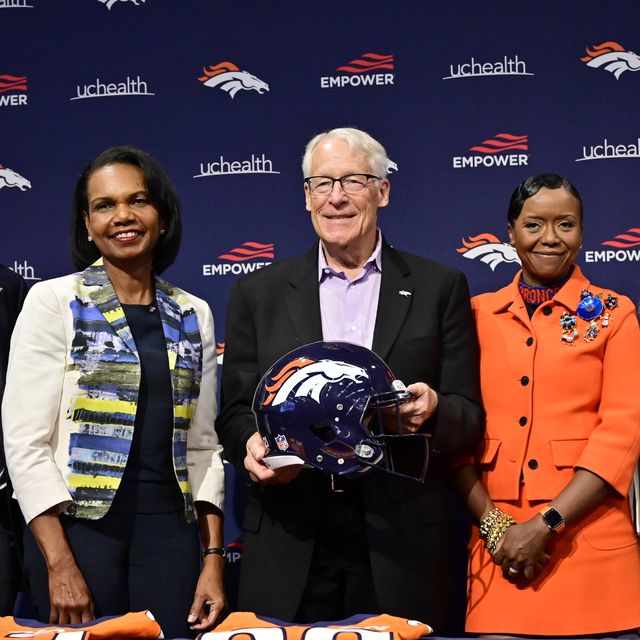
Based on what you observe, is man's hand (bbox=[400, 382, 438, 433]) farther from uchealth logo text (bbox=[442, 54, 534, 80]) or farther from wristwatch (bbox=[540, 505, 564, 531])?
uchealth logo text (bbox=[442, 54, 534, 80])

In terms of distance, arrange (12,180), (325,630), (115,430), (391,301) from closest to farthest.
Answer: (325,630) → (115,430) → (391,301) → (12,180)

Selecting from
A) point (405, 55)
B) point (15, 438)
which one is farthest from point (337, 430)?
point (405, 55)

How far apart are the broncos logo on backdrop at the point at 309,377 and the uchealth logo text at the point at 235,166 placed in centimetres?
171

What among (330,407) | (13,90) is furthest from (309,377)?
(13,90)

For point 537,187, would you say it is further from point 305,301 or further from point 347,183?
point 305,301

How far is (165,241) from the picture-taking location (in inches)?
116

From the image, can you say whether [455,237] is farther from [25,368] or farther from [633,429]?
[25,368]

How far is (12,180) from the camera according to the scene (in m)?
4.05

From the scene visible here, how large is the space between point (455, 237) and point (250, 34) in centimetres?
119

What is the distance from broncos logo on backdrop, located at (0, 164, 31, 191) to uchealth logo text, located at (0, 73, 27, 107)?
272 millimetres

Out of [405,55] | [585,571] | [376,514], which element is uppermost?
[405,55]

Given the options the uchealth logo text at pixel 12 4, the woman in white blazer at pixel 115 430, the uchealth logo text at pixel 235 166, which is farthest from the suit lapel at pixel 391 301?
the uchealth logo text at pixel 12 4

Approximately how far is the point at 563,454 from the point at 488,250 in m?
1.25

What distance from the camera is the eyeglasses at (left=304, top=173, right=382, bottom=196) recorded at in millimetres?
2785
